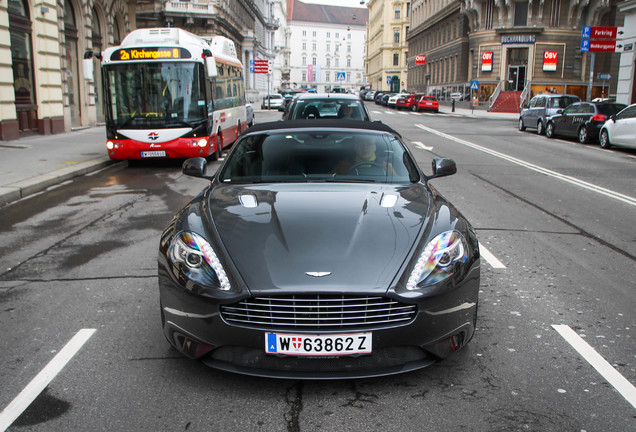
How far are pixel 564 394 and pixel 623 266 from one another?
3.18m

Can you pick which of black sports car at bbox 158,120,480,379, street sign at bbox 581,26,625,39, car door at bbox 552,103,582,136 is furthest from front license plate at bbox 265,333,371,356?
street sign at bbox 581,26,625,39

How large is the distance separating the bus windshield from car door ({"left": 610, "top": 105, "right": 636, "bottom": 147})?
12.5m

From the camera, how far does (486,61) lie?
53938 millimetres

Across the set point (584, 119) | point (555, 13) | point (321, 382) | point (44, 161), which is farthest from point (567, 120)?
point (555, 13)

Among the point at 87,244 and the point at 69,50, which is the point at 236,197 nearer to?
the point at 87,244

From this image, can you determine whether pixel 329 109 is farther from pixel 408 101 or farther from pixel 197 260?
pixel 408 101

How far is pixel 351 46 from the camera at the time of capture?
16075 centimetres

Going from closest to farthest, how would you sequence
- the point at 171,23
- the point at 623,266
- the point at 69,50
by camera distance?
1. the point at 623,266
2. the point at 69,50
3. the point at 171,23

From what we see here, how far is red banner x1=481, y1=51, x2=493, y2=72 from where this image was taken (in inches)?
2115

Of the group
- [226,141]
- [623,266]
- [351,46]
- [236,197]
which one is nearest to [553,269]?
[623,266]

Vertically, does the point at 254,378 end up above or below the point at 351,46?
below

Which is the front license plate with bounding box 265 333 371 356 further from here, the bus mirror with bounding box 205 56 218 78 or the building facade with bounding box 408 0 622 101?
the building facade with bounding box 408 0 622 101

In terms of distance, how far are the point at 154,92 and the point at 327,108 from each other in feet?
Result: 14.3

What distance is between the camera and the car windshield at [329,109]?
11.8m
